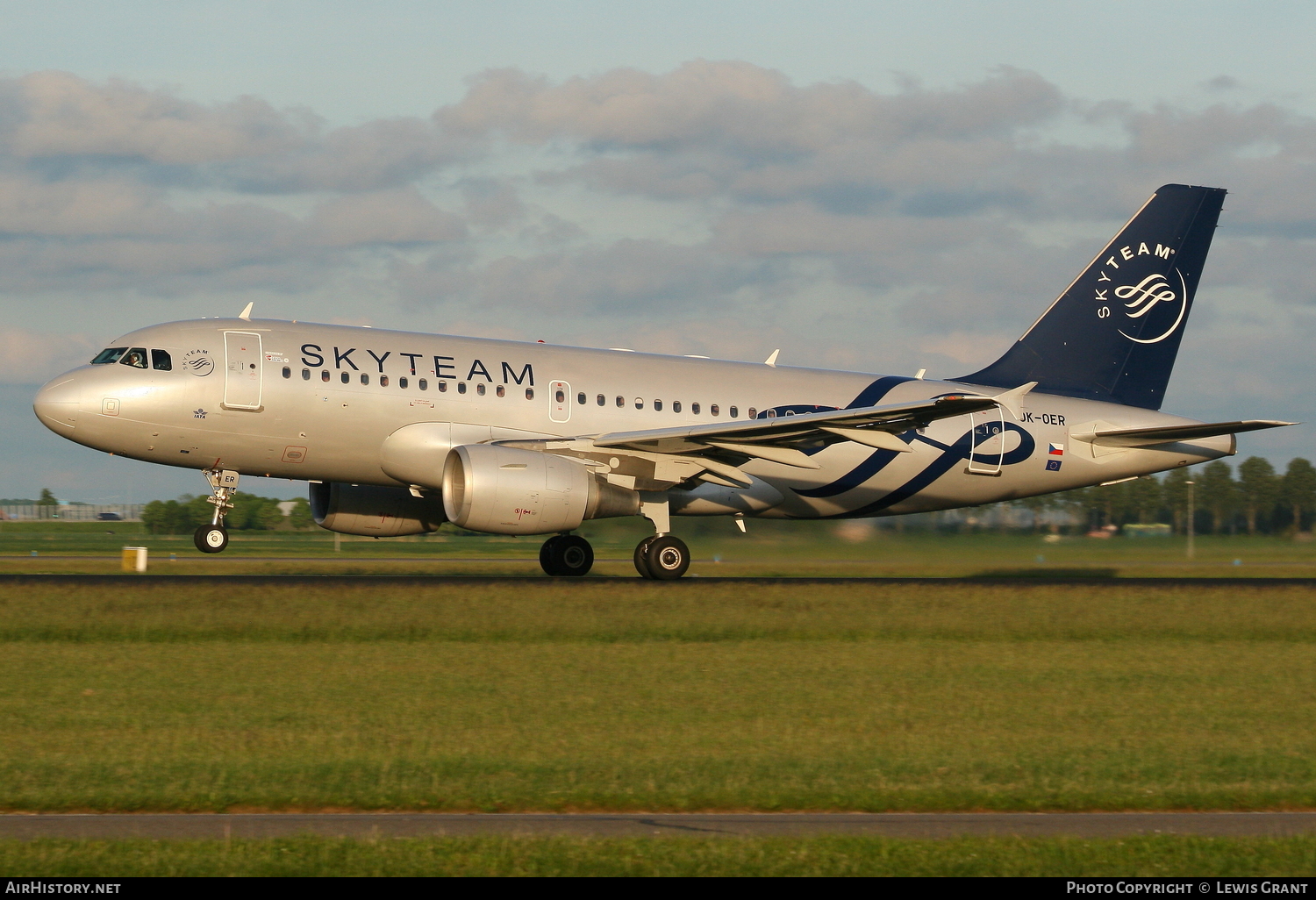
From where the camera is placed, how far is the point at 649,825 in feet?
29.5

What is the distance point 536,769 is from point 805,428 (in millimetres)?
13887

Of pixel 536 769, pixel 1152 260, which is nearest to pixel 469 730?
pixel 536 769

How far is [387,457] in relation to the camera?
25.2 metres

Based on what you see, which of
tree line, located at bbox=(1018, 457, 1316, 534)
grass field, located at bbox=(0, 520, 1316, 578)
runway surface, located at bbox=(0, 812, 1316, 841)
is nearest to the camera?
runway surface, located at bbox=(0, 812, 1316, 841)

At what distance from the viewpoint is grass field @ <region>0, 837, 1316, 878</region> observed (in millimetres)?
7652

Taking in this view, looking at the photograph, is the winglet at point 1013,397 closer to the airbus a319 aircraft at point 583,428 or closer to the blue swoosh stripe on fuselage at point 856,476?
the airbus a319 aircraft at point 583,428

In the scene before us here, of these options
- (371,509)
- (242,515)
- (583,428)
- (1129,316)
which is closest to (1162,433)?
(1129,316)

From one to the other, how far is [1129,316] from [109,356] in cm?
2227

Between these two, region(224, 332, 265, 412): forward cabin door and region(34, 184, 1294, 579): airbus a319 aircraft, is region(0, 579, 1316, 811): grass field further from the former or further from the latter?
region(224, 332, 265, 412): forward cabin door

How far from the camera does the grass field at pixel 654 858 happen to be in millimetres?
7652

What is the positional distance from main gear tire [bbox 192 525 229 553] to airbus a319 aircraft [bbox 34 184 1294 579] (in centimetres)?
5

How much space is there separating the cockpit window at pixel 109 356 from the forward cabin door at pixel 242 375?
199 centimetres

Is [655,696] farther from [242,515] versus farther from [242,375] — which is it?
[242,515]

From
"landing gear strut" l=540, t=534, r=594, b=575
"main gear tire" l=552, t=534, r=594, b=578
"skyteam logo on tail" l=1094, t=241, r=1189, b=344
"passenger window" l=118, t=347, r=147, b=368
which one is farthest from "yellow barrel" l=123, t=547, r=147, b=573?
"skyteam logo on tail" l=1094, t=241, r=1189, b=344
